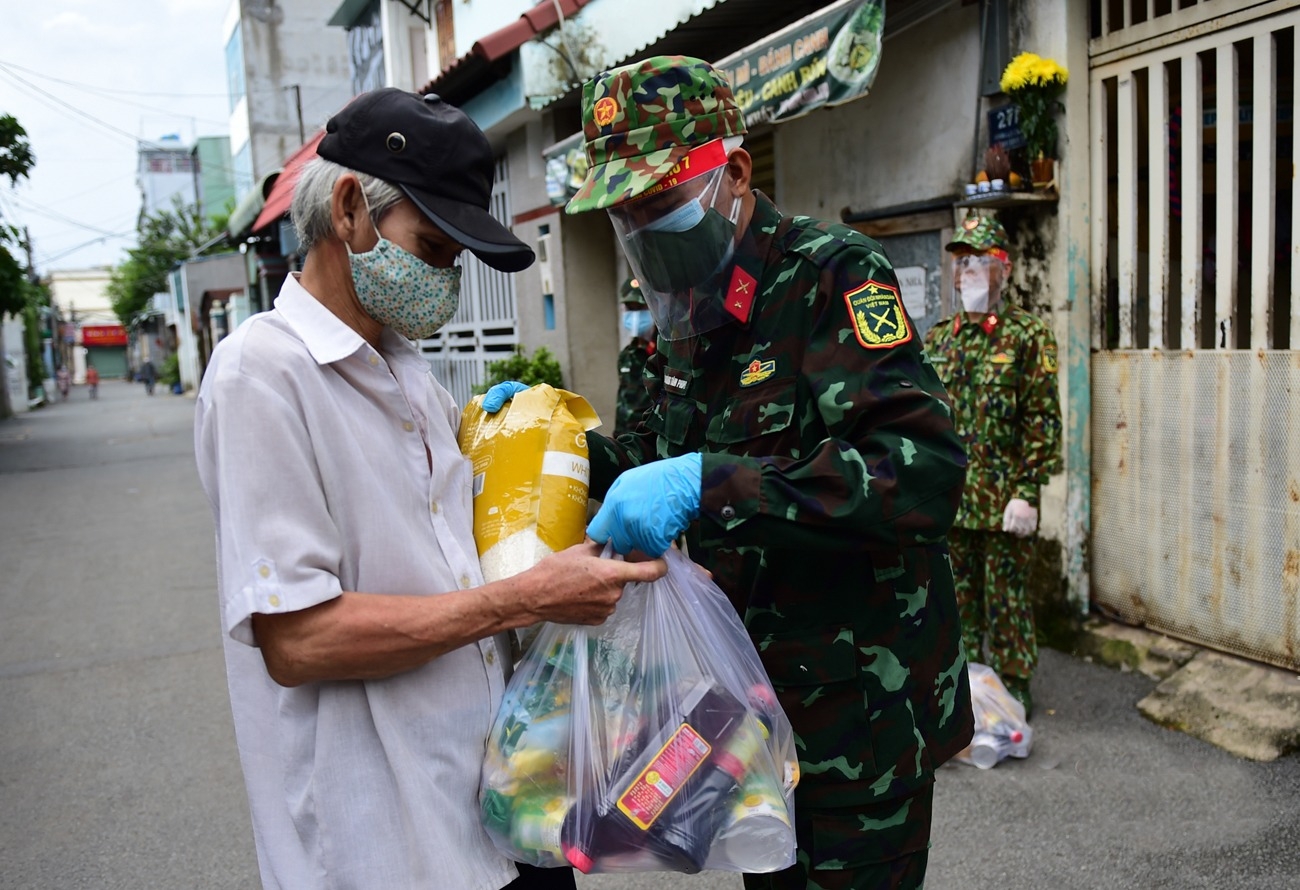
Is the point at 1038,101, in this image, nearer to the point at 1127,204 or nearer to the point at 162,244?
the point at 1127,204

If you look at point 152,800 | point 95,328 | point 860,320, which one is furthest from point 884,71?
point 95,328

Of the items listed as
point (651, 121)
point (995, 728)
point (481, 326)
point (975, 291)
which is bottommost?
point (995, 728)

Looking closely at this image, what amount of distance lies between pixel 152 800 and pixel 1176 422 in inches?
171

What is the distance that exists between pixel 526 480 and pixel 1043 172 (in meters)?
3.64

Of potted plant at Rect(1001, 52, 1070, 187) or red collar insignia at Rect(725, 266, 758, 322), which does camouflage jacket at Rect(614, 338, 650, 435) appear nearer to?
potted plant at Rect(1001, 52, 1070, 187)

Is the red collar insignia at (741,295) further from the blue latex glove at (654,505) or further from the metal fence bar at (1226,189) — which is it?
the metal fence bar at (1226,189)

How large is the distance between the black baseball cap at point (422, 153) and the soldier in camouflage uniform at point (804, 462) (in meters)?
0.20

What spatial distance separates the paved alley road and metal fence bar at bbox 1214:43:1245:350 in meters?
1.56

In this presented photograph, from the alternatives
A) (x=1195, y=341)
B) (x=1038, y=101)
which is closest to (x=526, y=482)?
(x=1195, y=341)

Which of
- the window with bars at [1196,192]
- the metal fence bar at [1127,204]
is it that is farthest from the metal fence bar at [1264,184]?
the metal fence bar at [1127,204]

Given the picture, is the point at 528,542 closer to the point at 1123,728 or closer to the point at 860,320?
the point at 860,320

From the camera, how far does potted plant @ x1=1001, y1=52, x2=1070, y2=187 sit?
435 centimetres

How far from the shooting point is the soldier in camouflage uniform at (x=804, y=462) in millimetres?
1502

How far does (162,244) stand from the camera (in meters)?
42.8
